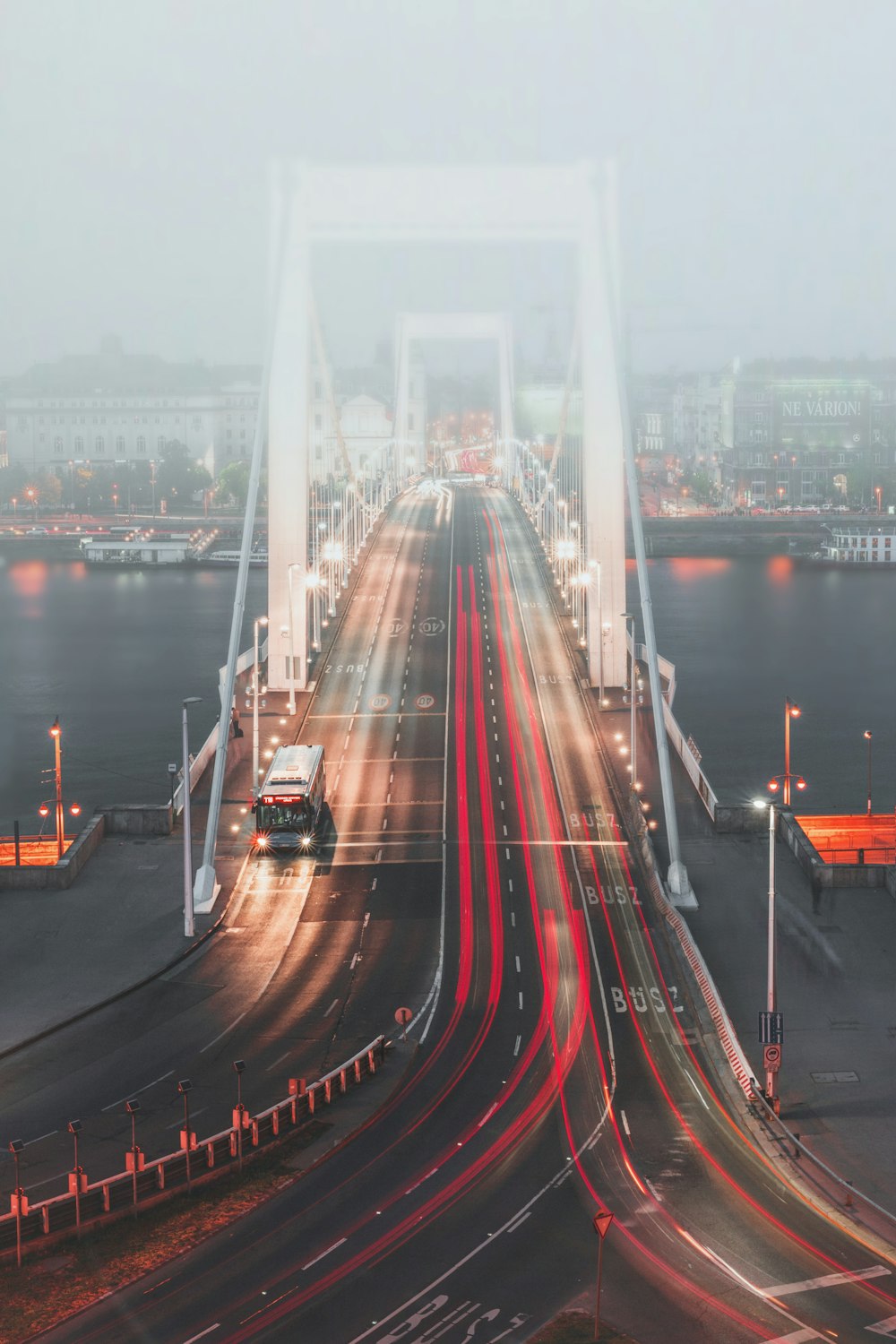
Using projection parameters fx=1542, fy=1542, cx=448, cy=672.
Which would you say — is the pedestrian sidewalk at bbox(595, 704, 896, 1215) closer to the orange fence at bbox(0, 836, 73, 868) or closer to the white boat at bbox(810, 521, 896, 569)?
the orange fence at bbox(0, 836, 73, 868)

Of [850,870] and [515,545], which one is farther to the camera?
[515,545]

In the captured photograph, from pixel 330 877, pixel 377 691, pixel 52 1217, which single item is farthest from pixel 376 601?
pixel 52 1217

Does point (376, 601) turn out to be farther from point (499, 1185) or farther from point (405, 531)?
point (499, 1185)

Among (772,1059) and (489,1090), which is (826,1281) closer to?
(772,1059)

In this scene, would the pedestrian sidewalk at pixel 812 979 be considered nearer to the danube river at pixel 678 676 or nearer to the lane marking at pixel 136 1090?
the lane marking at pixel 136 1090

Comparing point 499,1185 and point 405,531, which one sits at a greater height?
point 405,531

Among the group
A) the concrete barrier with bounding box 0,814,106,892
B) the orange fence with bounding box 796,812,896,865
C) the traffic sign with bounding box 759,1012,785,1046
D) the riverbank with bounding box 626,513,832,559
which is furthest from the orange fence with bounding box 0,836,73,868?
the riverbank with bounding box 626,513,832,559

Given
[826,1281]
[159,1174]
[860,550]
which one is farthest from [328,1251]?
[860,550]
